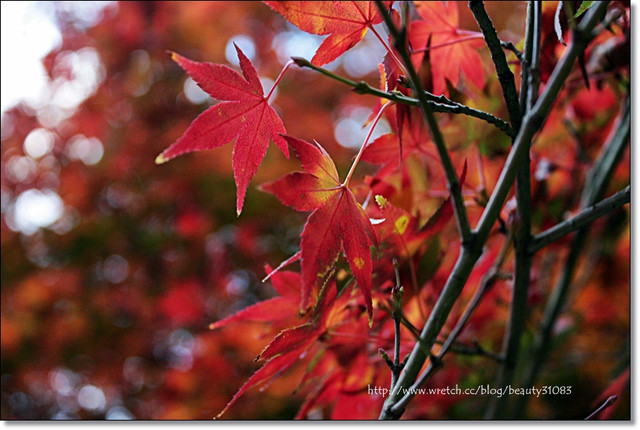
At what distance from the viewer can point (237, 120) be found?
0.34 m

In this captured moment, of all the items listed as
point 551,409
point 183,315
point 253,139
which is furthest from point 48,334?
point 253,139

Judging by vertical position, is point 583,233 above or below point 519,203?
below

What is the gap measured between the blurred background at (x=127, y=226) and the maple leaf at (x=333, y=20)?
1011mm

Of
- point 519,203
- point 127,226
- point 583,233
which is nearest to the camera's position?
point 519,203

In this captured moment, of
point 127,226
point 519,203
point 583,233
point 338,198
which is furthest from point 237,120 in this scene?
point 127,226

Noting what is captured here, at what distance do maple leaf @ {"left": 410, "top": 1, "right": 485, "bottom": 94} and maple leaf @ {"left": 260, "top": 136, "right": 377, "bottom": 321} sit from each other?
0.18m

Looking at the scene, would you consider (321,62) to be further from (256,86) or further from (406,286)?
(406,286)

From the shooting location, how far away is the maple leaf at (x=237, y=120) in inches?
12.4

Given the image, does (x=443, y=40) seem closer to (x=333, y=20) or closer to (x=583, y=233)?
(x=333, y=20)

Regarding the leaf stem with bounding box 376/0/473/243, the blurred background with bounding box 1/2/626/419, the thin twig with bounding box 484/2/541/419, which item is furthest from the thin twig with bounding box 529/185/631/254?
the blurred background with bounding box 1/2/626/419

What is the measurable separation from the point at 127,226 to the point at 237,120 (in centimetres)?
127

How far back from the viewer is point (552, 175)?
2.11ft

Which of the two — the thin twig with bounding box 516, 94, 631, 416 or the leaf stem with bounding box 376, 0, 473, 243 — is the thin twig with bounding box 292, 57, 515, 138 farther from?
the thin twig with bounding box 516, 94, 631, 416

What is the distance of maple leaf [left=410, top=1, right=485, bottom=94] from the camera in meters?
0.47
